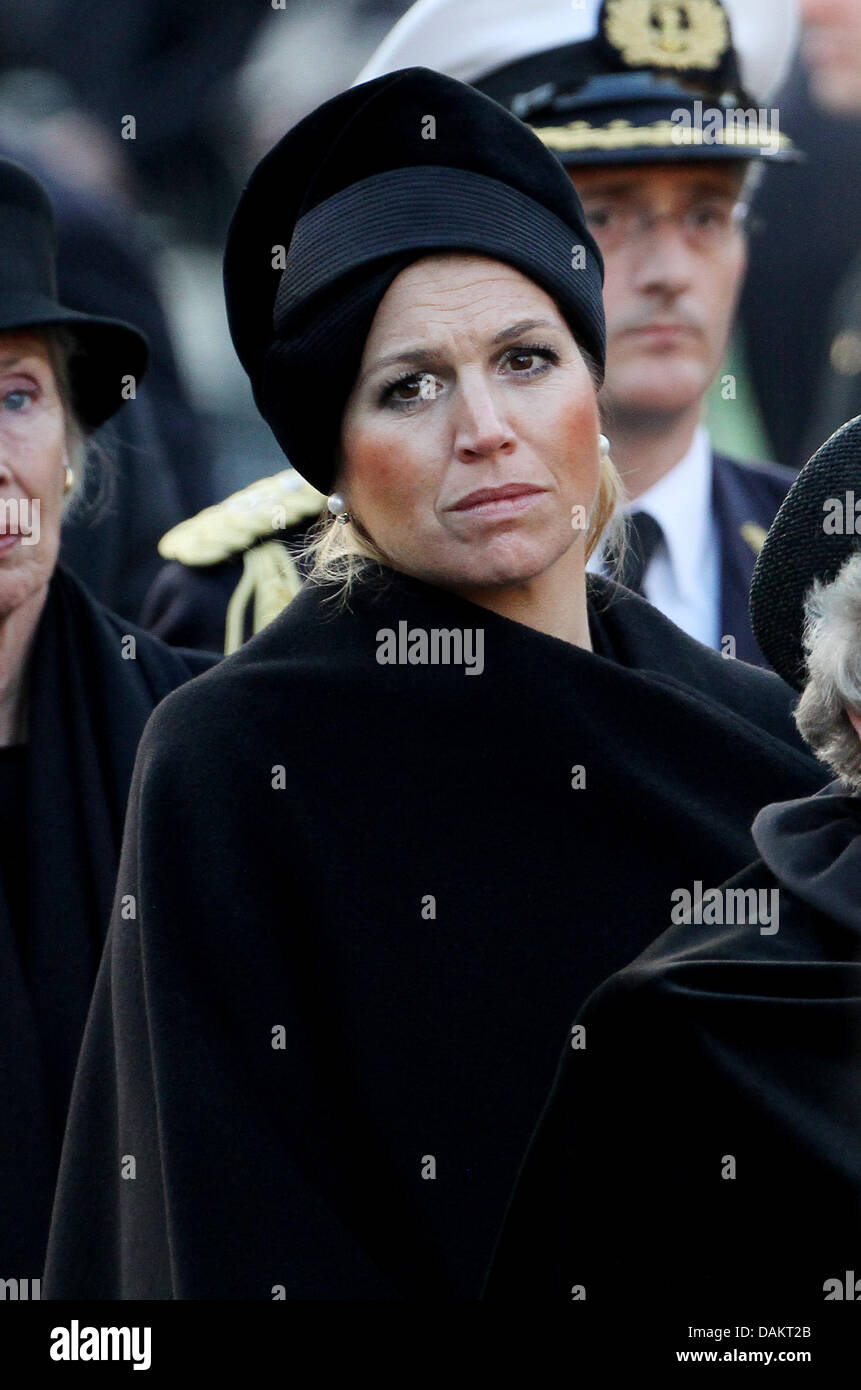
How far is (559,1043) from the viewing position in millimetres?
3109

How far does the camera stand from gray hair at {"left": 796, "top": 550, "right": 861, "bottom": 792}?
8.80 ft

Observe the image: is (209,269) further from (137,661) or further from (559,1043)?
(559,1043)

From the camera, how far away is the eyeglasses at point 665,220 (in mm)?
5020

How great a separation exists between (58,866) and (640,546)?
1.68 m

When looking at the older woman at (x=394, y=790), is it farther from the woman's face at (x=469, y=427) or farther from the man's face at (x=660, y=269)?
the man's face at (x=660, y=269)

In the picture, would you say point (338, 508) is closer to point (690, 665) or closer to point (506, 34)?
point (690, 665)

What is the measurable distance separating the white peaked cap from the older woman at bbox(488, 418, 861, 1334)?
267 centimetres

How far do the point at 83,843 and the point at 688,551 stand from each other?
178 cm

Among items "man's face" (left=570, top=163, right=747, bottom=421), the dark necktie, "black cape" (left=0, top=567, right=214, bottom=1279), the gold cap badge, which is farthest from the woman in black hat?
the gold cap badge

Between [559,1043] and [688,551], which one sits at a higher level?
[688,551]

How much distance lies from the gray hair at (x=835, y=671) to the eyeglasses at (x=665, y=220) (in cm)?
238
